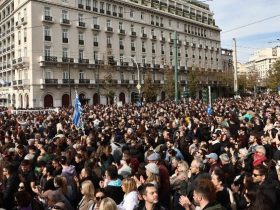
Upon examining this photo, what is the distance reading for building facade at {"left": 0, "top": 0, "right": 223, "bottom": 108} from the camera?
171ft

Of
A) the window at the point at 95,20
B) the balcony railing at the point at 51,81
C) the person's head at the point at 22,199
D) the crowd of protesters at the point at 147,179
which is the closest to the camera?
the crowd of protesters at the point at 147,179

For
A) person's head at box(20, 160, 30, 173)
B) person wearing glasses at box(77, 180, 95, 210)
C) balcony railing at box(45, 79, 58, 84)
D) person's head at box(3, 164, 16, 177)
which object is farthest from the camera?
balcony railing at box(45, 79, 58, 84)

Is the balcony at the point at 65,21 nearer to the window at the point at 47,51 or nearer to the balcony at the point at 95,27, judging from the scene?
the window at the point at 47,51

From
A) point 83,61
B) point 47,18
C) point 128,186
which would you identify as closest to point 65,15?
point 47,18

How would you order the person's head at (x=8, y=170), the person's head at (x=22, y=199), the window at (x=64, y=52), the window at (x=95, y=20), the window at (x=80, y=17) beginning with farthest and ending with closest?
the window at (x=95, y=20) → the window at (x=80, y=17) → the window at (x=64, y=52) → the person's head at (x=8, y=170) → the person's head at (x=22, y=199)

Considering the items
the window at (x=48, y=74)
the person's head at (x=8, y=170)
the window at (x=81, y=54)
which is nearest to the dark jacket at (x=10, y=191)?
the person's head at (x=8, y=170)

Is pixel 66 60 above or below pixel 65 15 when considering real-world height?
below

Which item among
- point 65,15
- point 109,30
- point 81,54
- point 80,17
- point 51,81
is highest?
point 80,17

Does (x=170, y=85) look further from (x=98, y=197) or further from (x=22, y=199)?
(x=22, y=199)

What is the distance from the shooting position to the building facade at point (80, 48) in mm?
52062

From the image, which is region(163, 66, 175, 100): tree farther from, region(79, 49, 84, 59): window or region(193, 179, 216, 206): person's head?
region(193, 179, 216, 206): person's head

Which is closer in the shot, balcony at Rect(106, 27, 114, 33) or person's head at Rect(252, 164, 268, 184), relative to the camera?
person's head at Rect(252, 164, 268, 184)

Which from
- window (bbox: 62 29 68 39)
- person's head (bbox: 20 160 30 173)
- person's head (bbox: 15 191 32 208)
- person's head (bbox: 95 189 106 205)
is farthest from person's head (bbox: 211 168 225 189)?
window (bbox: 62 29 68 39)

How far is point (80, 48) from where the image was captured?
57.0 meters
